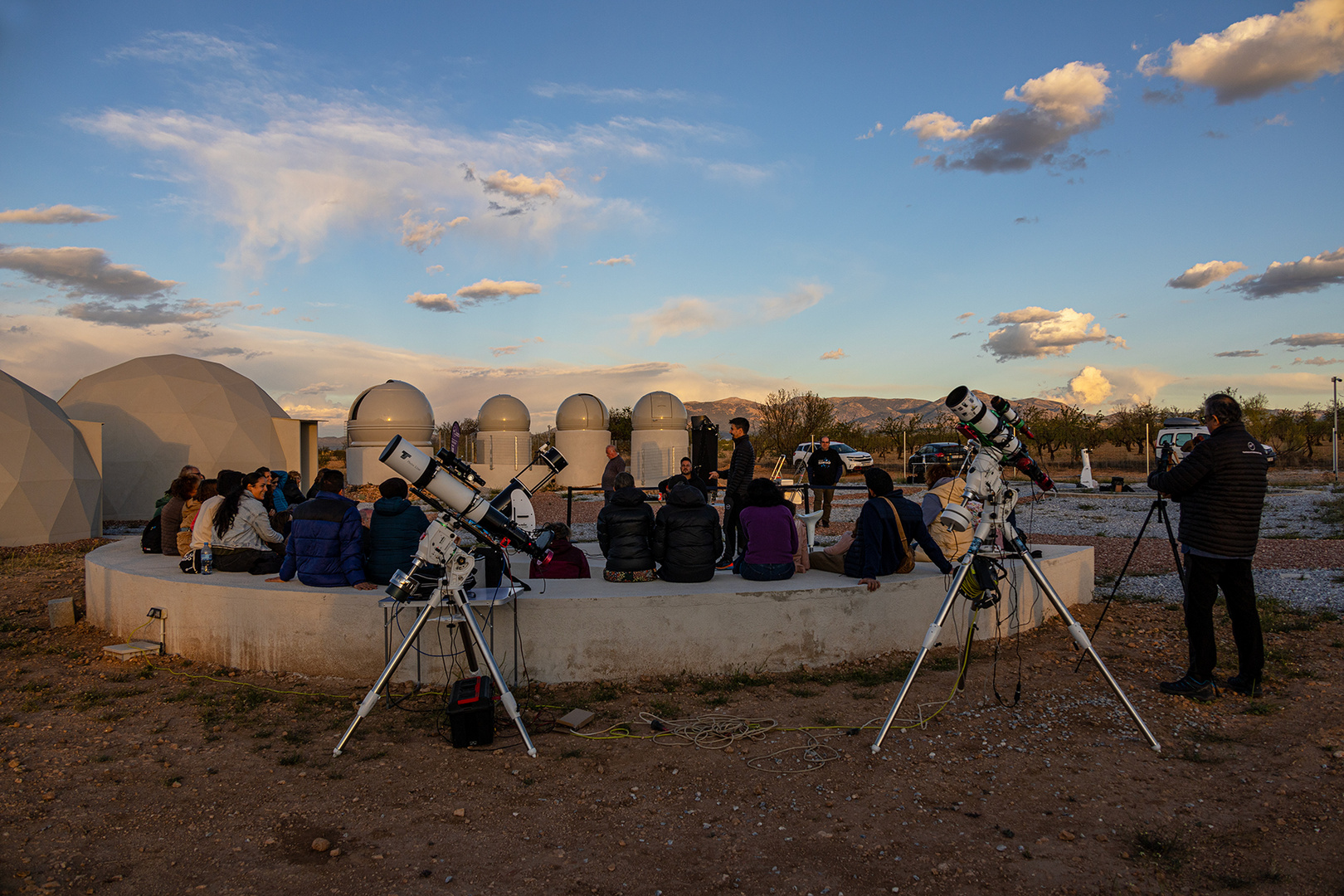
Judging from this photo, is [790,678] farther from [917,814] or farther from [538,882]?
[538,882]

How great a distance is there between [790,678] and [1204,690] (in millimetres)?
2861

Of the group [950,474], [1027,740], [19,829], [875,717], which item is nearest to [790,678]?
[875,717]

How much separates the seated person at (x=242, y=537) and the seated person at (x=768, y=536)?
4.46 metres

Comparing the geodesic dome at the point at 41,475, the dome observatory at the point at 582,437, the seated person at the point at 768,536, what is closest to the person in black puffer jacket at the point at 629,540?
the seated person at the point at 768,536

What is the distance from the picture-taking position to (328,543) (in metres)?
6.01

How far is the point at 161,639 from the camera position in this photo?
6672 millimetres

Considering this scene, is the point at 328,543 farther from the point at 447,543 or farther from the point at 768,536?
the point at 768,536

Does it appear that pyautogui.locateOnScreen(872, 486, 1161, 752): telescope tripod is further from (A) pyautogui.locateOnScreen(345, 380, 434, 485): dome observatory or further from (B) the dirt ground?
(A) pyautogui.locateOnScreen(345, 380, 434, 485): dome observatory

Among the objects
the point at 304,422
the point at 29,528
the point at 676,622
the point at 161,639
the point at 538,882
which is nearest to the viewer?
the point at 538,882

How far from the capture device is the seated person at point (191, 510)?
7500mm

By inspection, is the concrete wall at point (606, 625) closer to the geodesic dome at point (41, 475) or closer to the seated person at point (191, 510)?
the seated person at point (191, 510)

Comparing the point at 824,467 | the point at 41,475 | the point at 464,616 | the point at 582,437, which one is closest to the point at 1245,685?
the point at 464,616

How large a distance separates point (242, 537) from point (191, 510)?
3.70ft

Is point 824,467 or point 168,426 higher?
point 168,426
